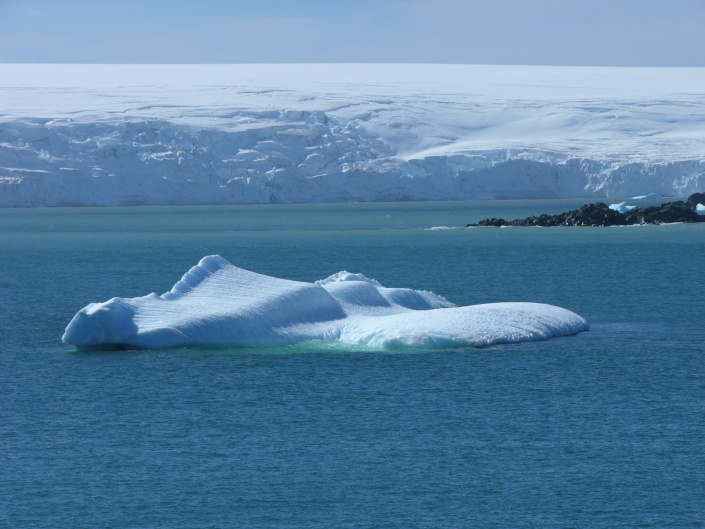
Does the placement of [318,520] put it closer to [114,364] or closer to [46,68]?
Result: [114,364]

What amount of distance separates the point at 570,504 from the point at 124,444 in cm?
420

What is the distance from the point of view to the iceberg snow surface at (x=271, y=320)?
1458 centimetres

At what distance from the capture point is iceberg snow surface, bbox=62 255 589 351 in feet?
47.8

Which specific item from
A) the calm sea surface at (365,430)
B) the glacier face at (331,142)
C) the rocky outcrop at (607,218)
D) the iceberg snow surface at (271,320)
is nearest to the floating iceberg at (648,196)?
the glacier face at (331,142)

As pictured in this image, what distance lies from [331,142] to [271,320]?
163ft

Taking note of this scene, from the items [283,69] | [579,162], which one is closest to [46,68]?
[283,69]

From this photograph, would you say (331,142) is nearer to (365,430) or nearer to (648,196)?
(648,196)

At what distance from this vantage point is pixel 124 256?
109 ft

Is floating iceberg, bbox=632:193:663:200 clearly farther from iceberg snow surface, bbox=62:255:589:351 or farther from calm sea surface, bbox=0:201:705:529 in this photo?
iceberg snow surface, bbox=62:255:589:351

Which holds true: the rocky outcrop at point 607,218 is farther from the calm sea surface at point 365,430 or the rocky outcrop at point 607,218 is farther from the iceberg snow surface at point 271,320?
the iceberg snow surface at point 271,320

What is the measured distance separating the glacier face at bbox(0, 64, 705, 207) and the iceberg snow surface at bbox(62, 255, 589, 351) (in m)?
45.5

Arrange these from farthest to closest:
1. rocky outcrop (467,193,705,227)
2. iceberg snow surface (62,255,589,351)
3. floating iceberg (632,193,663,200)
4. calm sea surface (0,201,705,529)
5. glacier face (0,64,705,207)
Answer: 1. glacier face (0,64,705,207)
2. floating iceberg (632,193,663,200)
3. rocky outcrop (467,193,705,227)
4. iceberg snow surface (62,255,589,351)
5. calm sea surface (0,201,705,529)

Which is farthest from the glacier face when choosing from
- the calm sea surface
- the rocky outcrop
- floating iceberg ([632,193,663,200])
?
the calm sea surface

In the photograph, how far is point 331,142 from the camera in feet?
211
